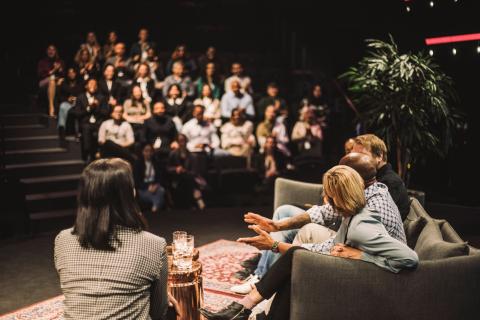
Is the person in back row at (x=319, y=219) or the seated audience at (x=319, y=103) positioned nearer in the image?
the person in back row at (x=319, y=219)

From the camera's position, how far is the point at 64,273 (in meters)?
2.04

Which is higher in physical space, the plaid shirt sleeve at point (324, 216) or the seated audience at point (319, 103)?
the seated audience at point (319, 103)

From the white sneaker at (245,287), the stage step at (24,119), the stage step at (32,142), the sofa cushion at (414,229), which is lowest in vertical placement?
the white sneaker at (245,287)

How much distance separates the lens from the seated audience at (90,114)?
23.7 feet

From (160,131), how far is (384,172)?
4.16 m

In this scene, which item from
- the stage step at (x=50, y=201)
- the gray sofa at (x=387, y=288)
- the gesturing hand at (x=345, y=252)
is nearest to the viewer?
the gray sofa at (x=387, y=288)

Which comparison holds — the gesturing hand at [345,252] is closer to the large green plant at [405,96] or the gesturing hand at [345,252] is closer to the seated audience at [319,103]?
the large green plant at [405,96]

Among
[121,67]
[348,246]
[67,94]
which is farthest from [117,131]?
[348,246]

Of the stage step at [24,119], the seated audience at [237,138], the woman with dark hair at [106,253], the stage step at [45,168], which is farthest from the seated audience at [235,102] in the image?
the woman with dark hair at [106,253]

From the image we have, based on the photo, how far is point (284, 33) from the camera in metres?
10.9

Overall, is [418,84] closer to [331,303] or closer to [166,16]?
[331,303]

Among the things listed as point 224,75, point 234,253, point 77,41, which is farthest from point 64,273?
point 77,41

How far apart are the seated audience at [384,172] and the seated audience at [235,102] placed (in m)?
4.63

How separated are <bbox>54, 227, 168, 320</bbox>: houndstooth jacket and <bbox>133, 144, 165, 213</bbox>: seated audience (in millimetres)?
4670
